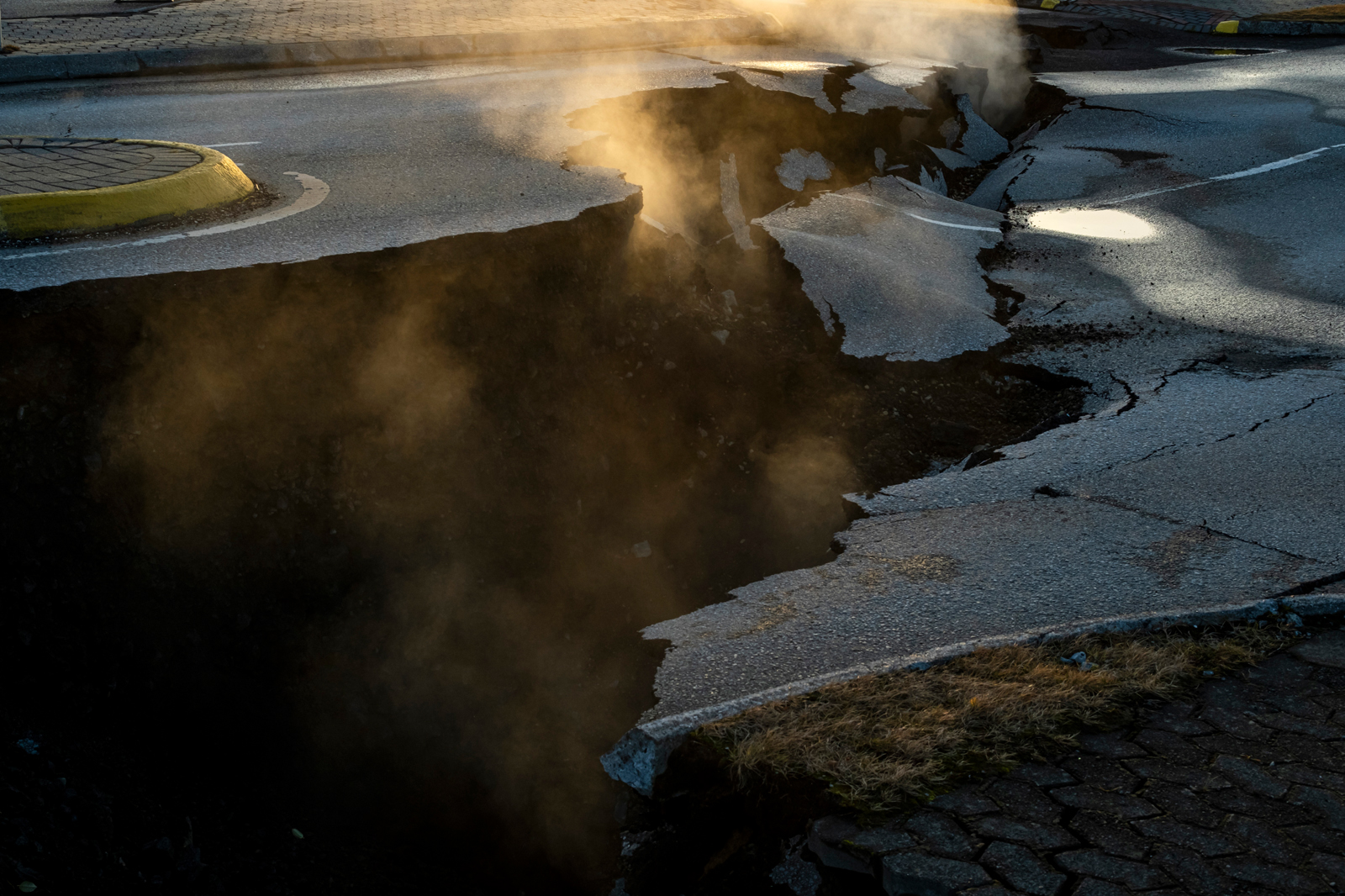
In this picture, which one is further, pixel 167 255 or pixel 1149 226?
pixel 1149 226

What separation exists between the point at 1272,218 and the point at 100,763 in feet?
26.1

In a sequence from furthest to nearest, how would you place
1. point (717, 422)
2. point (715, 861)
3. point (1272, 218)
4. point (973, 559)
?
1. point (1272, 218)
2. point (717, 422)
3. point (973, 559)
4. point (715, 861)

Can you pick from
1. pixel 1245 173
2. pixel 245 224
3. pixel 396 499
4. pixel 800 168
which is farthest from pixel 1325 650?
pixel 1245 173

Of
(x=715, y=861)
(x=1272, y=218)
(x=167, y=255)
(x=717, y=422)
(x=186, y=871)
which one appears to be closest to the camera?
(x=715, y=861)

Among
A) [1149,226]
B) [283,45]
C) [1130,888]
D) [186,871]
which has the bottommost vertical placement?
[186,871]

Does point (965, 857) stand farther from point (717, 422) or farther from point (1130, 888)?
point (717, 422)

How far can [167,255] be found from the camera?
4.10 meters

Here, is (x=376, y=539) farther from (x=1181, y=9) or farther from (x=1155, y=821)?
(x=1181, y=9)

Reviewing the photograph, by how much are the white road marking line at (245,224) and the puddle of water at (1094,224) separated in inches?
199

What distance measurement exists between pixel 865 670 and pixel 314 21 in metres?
10.1

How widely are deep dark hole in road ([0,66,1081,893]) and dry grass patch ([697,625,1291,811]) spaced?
0.91 m

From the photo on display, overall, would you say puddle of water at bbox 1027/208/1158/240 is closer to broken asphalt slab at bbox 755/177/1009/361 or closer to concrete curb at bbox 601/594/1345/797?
broken asphalt slab at bbox 755/177/1009/361

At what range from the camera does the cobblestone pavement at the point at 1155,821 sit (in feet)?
6.91

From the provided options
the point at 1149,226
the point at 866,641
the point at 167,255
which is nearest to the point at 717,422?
the point at 866,641
